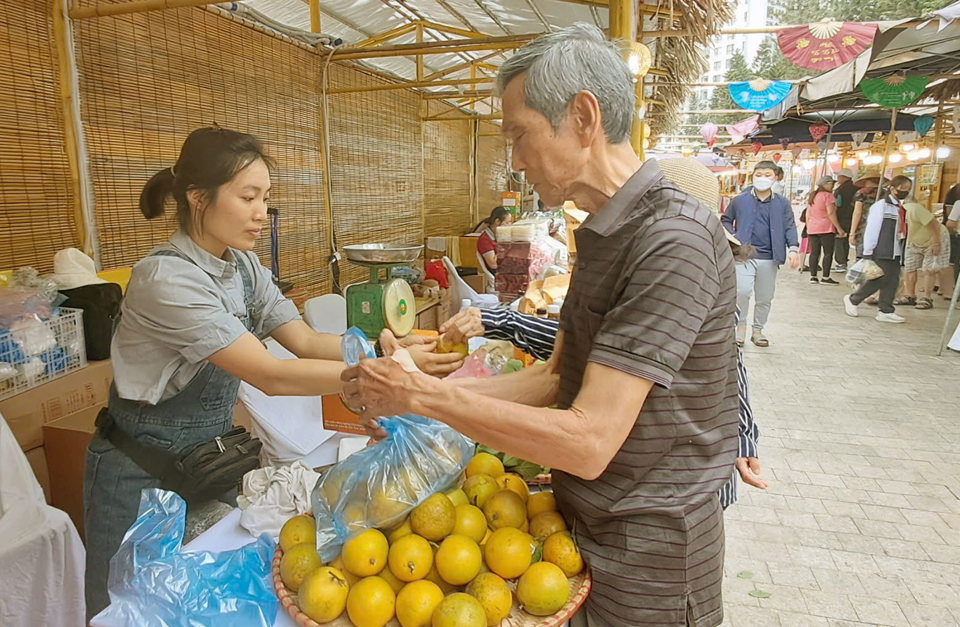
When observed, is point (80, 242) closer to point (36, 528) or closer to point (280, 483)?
point (36, 528)

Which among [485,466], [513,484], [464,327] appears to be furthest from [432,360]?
[513,484]

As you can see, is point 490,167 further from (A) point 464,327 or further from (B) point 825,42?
(A) point 464,327

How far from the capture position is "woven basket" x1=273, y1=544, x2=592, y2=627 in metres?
1.09

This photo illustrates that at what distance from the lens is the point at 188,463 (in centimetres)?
174

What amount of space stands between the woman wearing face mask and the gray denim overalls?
880cm

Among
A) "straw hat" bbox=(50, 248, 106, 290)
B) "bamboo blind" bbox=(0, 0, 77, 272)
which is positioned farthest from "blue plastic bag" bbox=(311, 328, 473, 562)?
"bamboo blind" bbox=(0, 0, 77, 272)

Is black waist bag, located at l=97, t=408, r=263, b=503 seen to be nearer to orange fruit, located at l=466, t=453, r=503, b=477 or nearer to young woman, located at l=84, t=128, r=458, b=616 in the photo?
young woman, located at l=84, t=128, r=458, b=616

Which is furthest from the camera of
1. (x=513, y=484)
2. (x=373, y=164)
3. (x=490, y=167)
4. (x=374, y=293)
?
(x=490, y=167)

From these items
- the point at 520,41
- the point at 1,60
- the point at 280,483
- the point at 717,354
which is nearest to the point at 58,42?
the point at 1,60

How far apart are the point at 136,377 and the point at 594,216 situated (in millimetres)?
1347

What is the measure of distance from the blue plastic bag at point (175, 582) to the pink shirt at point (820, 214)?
40.9 ft

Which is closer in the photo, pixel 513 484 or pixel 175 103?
pixel 513 484

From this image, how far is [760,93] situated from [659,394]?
10103mm

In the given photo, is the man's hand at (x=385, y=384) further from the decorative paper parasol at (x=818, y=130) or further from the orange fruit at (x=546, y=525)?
the decorative paper parasol at (x=818, y=130)
